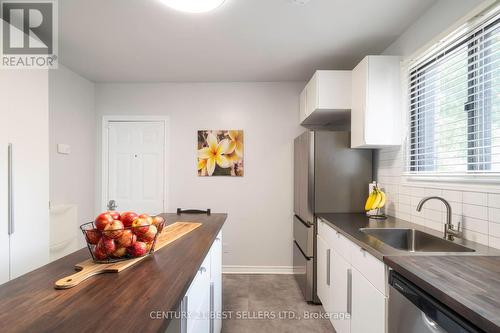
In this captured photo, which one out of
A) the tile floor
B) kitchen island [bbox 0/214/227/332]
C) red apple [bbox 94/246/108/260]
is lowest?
the tile floor

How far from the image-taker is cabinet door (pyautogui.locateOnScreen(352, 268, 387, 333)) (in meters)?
1.28

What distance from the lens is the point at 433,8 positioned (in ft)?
5.79

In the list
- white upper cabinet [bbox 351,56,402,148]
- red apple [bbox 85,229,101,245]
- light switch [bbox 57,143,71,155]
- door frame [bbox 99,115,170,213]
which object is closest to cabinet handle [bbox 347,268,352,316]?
white upper cabinet [bbox 351,56,402,148]

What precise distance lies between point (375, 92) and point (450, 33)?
1.96ft

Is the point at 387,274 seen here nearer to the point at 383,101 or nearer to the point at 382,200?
the point at 382,200

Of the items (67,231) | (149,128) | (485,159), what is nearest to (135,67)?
(149,128)

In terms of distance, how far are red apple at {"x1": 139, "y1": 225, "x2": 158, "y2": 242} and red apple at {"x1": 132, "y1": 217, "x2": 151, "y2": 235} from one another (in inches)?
0.6

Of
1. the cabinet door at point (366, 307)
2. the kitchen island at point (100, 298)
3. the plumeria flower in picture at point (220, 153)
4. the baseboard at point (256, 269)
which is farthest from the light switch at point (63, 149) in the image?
the cabinet door at point (366, 307)

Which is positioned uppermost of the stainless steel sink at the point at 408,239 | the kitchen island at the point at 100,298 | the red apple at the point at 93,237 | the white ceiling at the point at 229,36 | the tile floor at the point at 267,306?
the white ceiling at the point at 229,36

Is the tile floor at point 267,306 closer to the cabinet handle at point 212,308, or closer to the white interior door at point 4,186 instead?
the cabinet handle at point 212,308

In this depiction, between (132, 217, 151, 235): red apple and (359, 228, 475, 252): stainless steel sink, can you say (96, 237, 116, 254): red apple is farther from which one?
(359, 228, 475, 252): stainless steel sink

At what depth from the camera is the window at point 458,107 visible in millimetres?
1368

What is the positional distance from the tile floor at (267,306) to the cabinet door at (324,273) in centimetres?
20

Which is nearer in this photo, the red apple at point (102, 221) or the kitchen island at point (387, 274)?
the kitchen island at point (387, 274)
